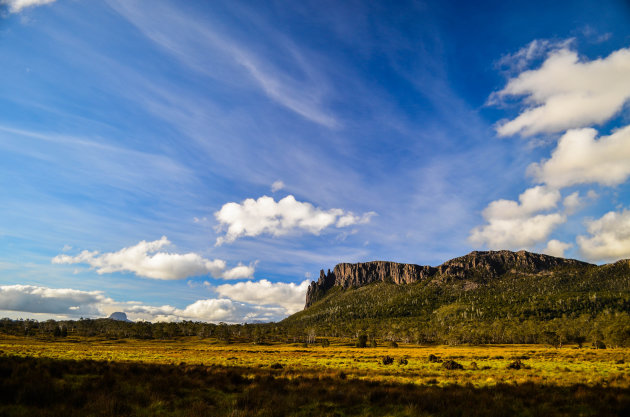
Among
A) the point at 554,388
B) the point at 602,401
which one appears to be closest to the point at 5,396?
the point at 602,401

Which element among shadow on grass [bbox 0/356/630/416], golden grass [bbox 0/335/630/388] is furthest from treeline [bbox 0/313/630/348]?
shadow on grass [bbox 0/356/630/416]

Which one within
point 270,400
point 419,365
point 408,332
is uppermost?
point 270,400

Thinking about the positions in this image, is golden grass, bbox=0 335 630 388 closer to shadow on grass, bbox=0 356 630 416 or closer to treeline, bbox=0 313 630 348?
shadow on grass, bbox=0 356 630 416

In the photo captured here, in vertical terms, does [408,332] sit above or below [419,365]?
below

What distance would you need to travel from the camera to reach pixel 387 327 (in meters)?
187

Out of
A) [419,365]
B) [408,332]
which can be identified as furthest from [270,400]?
[408,332]

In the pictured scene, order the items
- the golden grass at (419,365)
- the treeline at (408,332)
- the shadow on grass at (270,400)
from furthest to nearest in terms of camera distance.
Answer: the treeline at (408,332), the golden grass at (419,365), the shadow on grass at (270,400)

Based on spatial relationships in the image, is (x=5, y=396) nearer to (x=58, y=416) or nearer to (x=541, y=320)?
(x=58, y=416)

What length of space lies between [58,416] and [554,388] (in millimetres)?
22158

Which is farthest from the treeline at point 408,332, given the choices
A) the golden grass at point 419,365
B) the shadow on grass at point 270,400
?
the shadow on grass at point 270,400

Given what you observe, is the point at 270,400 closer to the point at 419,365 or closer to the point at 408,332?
the point at 419,365

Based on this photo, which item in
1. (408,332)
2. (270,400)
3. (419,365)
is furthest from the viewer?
(408,332)

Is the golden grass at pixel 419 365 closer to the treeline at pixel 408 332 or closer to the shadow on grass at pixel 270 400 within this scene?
the shadow on grass at pixel 270 400

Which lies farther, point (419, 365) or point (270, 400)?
point (419, 365)
